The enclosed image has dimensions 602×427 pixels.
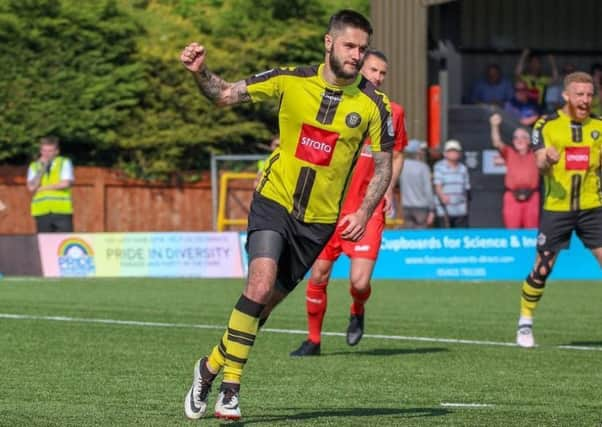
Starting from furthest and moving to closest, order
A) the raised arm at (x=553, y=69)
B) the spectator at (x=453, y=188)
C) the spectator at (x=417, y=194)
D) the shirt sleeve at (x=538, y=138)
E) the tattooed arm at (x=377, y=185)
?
the raised arm at (x=553, y=69) < the spectator at (x=417, y=194) < the spectator at (x=453, y=188) < the shirt sleeve at (x=538, y=138) < the tattooed arm at (x=377, y=185)

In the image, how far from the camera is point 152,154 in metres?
29.8

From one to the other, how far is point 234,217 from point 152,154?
7.30 ft

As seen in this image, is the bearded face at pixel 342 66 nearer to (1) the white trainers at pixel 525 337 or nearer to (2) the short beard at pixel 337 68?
(2) the short beard at pixel 337 68

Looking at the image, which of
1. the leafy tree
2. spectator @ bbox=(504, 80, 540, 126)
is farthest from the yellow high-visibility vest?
spectator @ bbox=(504, 80, 540, 126)

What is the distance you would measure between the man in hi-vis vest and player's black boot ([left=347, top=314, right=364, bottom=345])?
10.7m

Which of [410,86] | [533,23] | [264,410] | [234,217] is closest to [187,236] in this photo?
[234,217]

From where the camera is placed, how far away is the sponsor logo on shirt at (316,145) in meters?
8.04

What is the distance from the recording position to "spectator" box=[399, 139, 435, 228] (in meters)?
24.7

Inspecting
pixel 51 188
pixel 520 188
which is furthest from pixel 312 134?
pixel 520 188

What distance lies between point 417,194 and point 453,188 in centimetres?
61

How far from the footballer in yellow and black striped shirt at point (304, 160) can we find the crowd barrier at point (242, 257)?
49.2 ft

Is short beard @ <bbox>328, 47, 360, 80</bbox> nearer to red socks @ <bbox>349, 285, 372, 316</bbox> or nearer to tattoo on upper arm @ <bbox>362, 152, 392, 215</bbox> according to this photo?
tattoo on upper arm @ <bbox>362, 152, 392, 215</bbox>

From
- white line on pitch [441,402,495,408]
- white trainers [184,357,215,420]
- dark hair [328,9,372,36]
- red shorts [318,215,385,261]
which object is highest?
dark hair [328,9,372,36]

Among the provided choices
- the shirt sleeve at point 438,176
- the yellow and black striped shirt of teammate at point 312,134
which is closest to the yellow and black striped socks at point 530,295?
the yellow and black striped shirt of teammate at point 312,134
